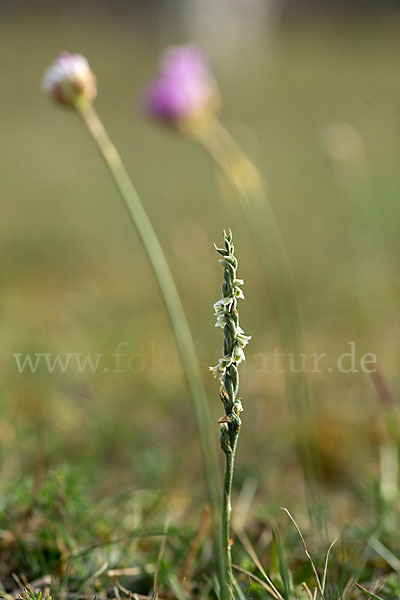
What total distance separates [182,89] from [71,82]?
1.75 ft

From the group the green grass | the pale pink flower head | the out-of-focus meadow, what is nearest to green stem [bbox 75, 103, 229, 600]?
the pale pink flower head

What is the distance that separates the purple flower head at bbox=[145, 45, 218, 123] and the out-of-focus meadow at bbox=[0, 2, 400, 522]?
59 millimetres

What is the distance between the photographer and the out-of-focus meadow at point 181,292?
4.99ft

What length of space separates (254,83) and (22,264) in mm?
7980

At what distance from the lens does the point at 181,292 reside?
263cm

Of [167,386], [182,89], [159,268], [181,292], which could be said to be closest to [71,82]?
[159,268]

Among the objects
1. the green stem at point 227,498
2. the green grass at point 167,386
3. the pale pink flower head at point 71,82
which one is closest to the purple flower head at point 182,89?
the green grass at point 167,386

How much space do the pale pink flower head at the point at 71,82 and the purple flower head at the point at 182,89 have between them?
1.54ft

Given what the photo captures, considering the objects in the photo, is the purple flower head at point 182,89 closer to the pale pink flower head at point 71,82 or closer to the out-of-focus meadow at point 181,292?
the out-of-focus meadow at point 181,292

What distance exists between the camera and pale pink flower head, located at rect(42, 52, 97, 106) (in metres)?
0.91

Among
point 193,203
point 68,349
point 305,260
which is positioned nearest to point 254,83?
point 193,203

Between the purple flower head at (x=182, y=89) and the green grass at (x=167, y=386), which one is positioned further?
the purple flower head at (x=182, y=89)

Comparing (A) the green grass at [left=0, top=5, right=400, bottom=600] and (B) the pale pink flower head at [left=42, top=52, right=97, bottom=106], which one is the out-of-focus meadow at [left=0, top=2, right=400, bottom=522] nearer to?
(A) the green grass at [left=0, top=5, right=400, bottom=600]

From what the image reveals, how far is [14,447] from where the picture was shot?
1.44 meters
